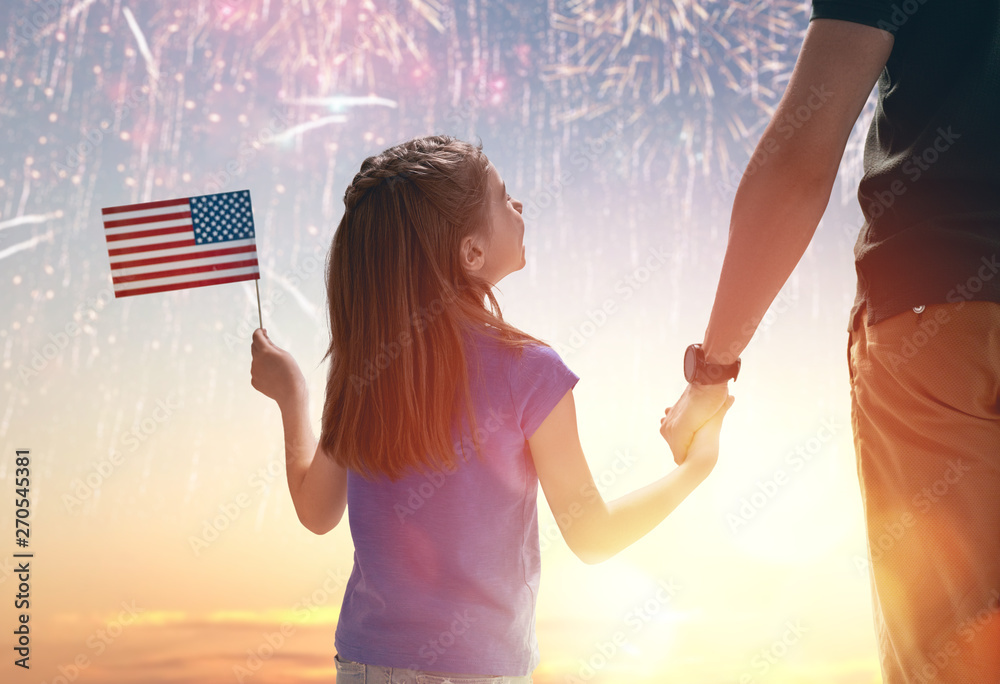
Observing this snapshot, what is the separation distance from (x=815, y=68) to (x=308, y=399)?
164 cm

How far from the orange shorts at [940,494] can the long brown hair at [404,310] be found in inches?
30.9

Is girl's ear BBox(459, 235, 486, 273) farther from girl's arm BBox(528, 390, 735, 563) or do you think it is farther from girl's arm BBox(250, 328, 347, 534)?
girl's arm BBox(250, 328, 347, 534)

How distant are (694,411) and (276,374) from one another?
49.6 inches

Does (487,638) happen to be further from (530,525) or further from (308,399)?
(308,399)

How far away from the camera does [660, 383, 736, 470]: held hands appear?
213cm

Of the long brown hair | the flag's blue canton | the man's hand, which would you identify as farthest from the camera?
the flag's blue canton

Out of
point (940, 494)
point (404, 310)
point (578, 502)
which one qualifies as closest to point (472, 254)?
point (404, 310)

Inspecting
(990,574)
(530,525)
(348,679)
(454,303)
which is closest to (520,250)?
(454,303)

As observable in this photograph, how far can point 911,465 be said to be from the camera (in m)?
1.43

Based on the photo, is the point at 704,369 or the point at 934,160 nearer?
the point at 934,160

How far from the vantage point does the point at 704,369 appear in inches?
83.2

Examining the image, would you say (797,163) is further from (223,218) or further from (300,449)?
→ (223,218)

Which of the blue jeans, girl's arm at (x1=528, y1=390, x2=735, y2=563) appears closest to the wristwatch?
girl's arm at (x1=528, y1=390, x2=735, y2=563)

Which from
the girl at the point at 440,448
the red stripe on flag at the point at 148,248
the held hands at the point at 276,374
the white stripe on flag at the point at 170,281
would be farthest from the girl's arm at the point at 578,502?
the red stripe on flag at the point at 148,248
